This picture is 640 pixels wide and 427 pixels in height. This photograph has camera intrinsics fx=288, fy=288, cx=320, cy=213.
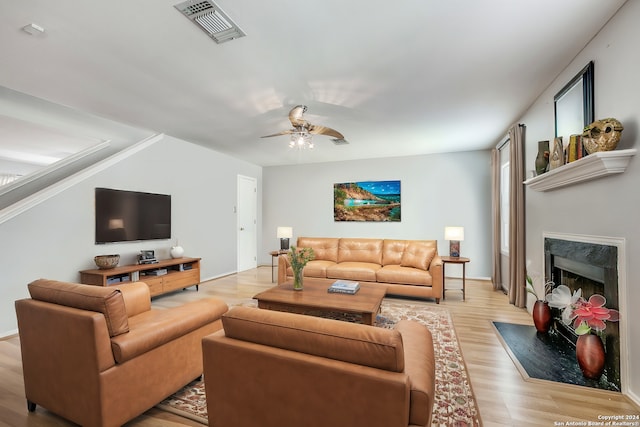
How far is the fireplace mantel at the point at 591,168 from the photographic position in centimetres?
194

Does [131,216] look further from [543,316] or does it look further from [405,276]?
[543,316]

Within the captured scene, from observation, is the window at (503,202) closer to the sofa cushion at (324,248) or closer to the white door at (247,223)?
the sofa cushion at (324,248)

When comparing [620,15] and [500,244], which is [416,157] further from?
[620,15]

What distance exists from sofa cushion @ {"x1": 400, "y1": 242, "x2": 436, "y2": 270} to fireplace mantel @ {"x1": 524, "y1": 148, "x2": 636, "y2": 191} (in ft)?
6.98

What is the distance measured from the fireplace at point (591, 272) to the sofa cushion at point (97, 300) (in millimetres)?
3272

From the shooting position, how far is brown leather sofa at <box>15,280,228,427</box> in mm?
1559

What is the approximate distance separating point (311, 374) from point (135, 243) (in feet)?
13.7

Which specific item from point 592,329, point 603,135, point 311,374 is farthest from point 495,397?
point 603,135

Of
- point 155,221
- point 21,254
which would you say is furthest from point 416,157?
point 21,254

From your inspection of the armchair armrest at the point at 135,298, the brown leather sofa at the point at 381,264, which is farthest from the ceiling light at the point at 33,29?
the brown leather sofa at the point at 381,264

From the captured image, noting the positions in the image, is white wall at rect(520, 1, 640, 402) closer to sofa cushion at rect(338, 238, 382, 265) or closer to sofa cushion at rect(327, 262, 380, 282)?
sofa cushion at rect(327, 262, 380, 282)

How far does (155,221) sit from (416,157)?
5194 mm

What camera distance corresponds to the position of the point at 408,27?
2.11 m

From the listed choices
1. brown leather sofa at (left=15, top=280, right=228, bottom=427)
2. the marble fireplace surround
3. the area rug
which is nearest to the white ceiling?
the marble fireplace surround
